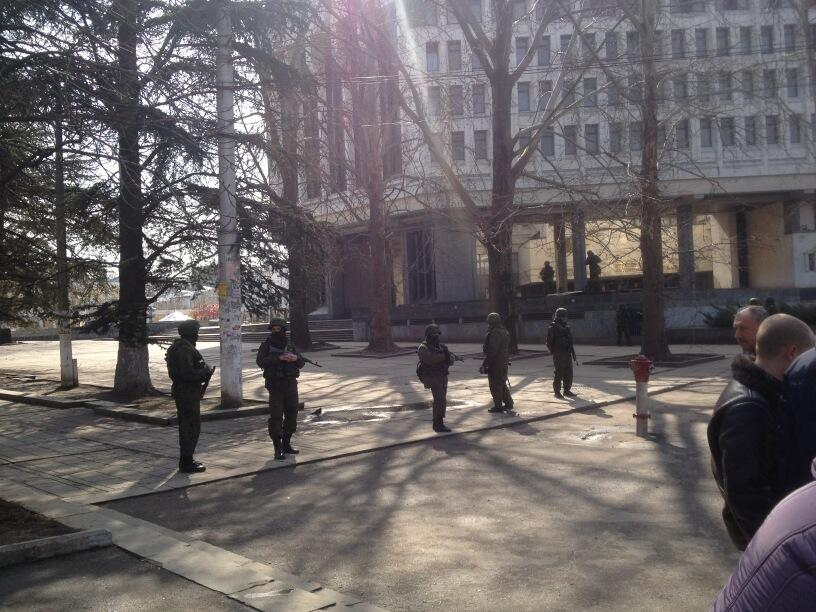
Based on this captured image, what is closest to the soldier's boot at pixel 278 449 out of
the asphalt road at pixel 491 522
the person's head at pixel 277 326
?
the asphalt road at pixel 491 522

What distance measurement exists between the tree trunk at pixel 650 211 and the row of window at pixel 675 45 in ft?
1.55

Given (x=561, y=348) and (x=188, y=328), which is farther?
(x=561, y=348)

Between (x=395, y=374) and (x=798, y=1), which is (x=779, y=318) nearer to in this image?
(x=395, y=374)

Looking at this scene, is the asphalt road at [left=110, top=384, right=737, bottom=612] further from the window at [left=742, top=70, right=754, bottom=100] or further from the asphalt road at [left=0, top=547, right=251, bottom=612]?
the window at [left=742, top=70, right=754, bottom=100]

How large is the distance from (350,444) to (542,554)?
532 cm

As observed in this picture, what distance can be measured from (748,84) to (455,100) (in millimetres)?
8227

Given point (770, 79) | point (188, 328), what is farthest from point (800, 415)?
point (770, 79)

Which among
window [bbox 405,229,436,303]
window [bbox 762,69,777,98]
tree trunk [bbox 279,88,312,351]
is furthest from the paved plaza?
window [bbox 405,229,436,303]

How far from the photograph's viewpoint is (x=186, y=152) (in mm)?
9398

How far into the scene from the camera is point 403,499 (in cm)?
782

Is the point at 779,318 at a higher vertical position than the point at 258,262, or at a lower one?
lower

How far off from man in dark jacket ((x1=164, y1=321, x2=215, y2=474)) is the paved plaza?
264mm

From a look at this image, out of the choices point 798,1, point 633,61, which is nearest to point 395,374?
point 633,61

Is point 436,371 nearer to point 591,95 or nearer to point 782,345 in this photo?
point 782,345
